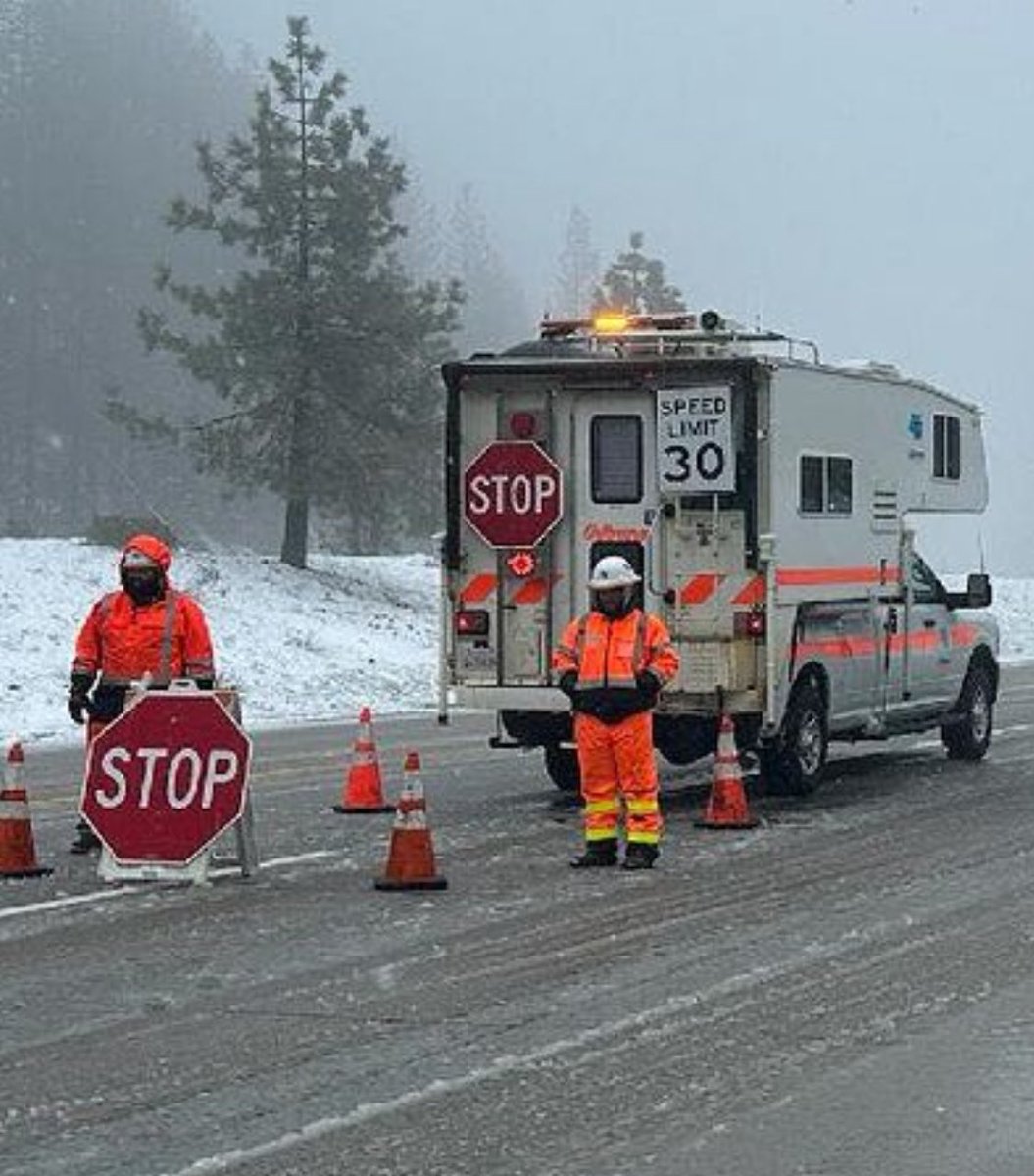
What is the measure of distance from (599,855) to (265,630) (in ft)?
74.3

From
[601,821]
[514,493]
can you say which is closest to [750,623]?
[514,493]

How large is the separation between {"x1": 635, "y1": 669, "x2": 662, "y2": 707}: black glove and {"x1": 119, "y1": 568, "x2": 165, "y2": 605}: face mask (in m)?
2.64

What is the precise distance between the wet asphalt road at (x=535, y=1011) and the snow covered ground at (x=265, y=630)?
13235mm

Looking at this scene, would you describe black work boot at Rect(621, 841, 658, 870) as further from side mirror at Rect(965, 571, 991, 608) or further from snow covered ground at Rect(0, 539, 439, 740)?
snow covered ground at Rect(0, 539, 439, 740)

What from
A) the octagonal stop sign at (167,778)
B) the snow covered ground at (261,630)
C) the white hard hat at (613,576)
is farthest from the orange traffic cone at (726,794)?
the snow covered ground at (261,630)

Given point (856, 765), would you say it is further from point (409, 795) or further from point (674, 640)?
point (409, 795)

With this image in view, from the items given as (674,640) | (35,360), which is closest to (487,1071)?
(674,640)

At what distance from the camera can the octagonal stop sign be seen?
Result: 11.8 meters

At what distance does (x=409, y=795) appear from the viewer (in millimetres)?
11625

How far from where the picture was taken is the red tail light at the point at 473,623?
52.2ft

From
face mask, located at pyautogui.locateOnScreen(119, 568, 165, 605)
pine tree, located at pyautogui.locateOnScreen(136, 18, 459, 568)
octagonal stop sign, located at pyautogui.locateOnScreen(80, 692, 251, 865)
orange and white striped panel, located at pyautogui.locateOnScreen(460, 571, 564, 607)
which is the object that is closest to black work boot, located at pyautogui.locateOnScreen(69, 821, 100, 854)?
octagonal stop sign, located at pyautogui.locateOnScreen(80, 692, 251, 865)

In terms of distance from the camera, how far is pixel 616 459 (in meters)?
15.7

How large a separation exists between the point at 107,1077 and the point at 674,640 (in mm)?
8311

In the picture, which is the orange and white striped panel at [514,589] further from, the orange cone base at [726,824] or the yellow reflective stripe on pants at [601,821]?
the yellow reflective stripe on pants at [601,821]
